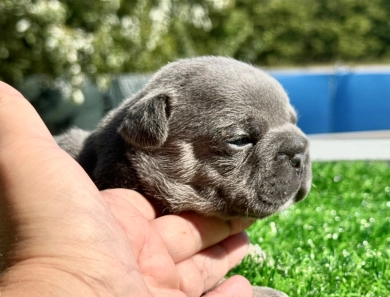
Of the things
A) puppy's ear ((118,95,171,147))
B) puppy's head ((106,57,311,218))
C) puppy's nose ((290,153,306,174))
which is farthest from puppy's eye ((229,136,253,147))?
puppy's ear ((118,95,171,147))

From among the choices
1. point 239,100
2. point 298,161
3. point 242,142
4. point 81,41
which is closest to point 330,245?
point 298,161

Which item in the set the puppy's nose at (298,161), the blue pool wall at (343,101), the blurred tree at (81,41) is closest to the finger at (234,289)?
the puppy's nose at (298,161)

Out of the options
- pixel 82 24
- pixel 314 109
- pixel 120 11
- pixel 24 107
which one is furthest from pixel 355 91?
pixel 24 107

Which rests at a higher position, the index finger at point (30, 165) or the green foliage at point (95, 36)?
the index finger at point (30, 165)

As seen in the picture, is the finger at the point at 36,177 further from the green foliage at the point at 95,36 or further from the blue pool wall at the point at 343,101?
the blue pool wall at the point at 343,101

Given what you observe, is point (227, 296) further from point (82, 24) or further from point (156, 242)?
point (82, 24)

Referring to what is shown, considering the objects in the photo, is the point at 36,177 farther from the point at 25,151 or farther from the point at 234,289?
the point at 234,289
